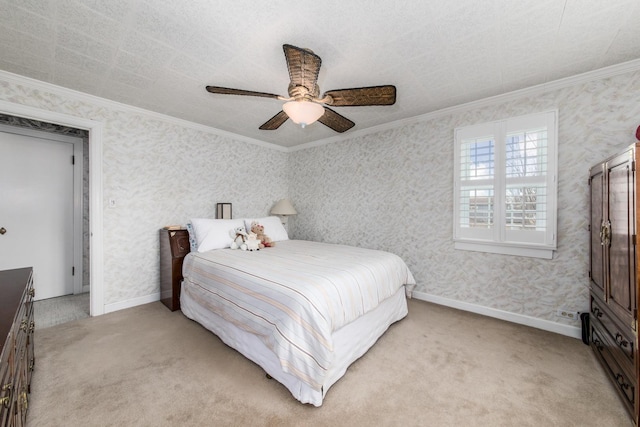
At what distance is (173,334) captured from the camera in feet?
8.04

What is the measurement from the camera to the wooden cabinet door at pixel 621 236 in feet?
4.82

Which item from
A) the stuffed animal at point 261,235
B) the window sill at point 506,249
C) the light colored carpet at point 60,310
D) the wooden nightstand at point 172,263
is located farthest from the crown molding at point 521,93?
the light colored carpet at point 60,310

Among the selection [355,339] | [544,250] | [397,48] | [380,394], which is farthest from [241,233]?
[544,250]

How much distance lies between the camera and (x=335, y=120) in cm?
234

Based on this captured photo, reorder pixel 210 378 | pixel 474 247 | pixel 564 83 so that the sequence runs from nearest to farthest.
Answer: pixel 210 378
pixel 564 83
pixel 474 247

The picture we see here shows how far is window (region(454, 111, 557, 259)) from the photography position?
2520 mm

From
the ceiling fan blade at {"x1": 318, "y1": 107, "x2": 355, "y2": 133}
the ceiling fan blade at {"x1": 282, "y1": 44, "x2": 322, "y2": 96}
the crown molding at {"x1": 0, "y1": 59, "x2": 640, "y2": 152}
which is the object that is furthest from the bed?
the crown molding at {"x1": 0, "y1": 59, "x2": 640, "y2": 152}

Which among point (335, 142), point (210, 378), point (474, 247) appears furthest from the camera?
point (335, 142)

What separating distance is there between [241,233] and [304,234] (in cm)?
170

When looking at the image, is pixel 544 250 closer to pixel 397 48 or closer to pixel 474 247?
pixel 474 247

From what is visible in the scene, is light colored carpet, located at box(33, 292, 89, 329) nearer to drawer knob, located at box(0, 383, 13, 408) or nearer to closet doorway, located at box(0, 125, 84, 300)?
closet doorway, located at box(0, 125, 84, 300)

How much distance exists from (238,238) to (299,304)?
1787mm

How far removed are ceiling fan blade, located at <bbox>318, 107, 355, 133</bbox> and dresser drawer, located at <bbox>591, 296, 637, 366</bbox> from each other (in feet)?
7.51

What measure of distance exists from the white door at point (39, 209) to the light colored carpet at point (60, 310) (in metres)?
0.21
